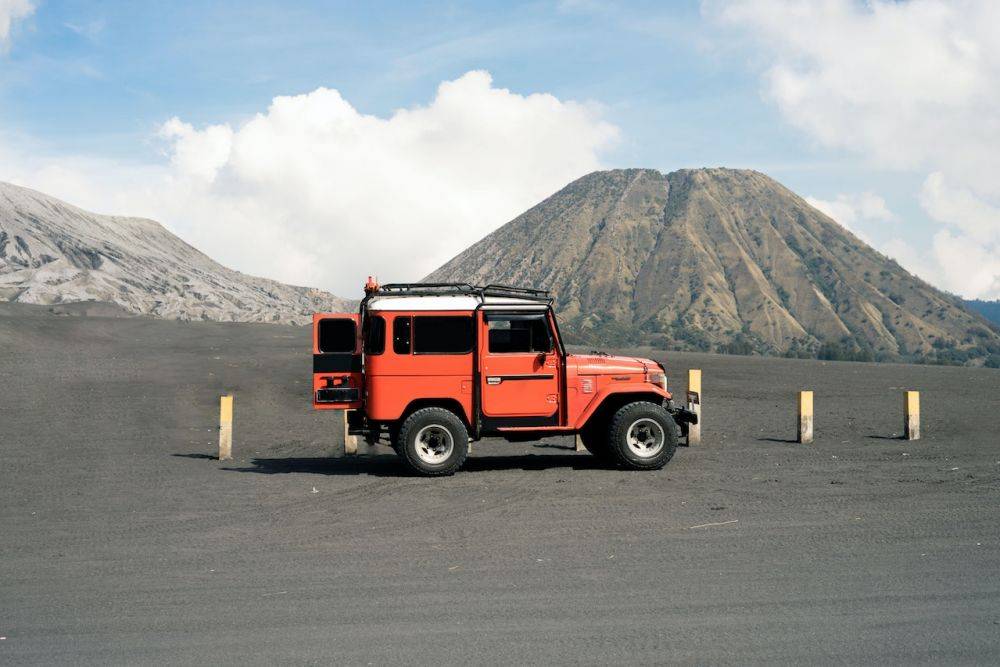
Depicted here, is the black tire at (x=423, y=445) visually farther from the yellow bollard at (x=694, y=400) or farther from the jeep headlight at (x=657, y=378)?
the yellow bollard at (x=694, y=400)

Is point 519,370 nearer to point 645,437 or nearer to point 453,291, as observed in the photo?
point 453,291

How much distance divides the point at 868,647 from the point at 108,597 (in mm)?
5816

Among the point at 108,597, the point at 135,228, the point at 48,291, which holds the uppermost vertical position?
the point at 135,228

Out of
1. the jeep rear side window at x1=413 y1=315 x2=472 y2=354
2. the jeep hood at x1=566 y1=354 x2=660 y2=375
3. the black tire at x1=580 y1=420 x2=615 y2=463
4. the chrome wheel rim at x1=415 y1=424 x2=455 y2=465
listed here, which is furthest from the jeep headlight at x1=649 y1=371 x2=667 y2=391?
the chrome wheel rim at x1=415 y1=424 x2=455 y2=465

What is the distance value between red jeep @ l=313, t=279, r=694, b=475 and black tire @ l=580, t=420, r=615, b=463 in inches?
5.4

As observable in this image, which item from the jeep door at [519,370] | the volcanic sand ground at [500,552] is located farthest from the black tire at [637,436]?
the jeep door at [519,370]

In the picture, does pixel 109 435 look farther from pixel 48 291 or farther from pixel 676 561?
pixel 48 291

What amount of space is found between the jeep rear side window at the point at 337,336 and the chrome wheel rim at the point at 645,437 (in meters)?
4.56

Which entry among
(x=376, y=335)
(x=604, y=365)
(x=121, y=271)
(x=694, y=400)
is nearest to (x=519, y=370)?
(x=604, y=365)

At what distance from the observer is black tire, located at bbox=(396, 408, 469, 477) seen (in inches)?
555

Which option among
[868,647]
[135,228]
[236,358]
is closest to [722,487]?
[868,647]

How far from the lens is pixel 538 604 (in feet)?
23.9

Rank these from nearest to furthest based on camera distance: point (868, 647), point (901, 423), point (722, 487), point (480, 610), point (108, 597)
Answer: point (868, 647) < point (480, 610) < point (108, 597) < point (722, 487) < point (901, 423)

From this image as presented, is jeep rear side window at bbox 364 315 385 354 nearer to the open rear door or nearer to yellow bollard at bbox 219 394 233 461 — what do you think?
the open rear door
